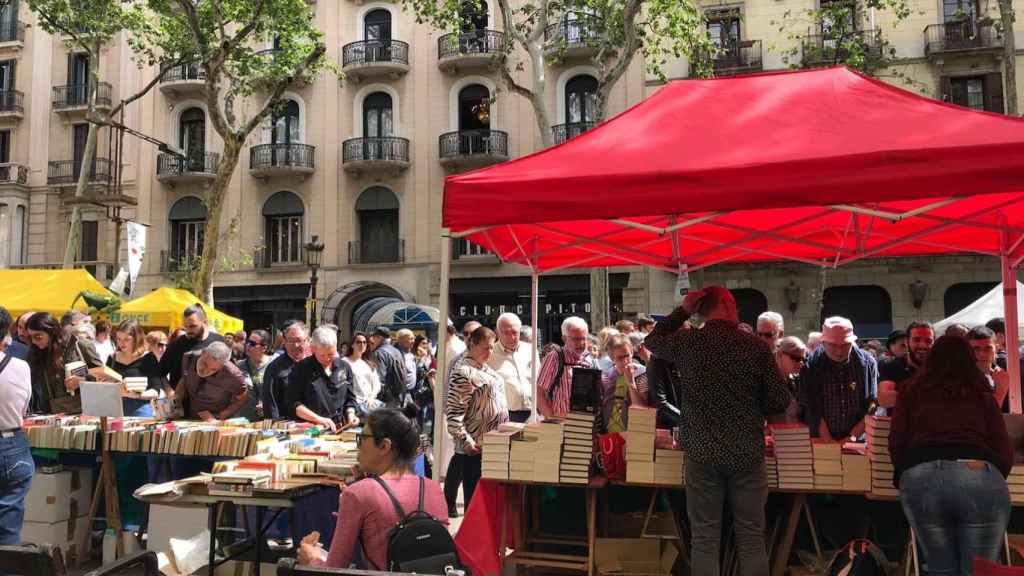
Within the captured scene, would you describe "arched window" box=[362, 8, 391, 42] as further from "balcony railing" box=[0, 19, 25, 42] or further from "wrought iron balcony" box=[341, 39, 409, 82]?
"balcony railing" box=[0, 19, 25, 42]

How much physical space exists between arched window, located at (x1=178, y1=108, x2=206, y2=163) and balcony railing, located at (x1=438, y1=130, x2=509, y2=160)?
841 centimetres

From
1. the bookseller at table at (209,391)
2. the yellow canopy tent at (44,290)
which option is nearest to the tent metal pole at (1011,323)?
the bookseller at table at (209,391)

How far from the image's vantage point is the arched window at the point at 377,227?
25594mm

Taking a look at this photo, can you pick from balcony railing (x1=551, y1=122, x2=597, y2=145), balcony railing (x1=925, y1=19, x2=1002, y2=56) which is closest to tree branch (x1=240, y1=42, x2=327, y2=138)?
balcony railing (x1=551, y1=122, x2=597, y2=145)

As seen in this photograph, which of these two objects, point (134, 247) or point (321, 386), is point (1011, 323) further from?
point (134, 247)

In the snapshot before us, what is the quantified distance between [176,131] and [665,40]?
53.8ft

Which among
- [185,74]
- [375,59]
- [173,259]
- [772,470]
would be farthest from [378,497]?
[185,74]

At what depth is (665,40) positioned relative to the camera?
960 inches

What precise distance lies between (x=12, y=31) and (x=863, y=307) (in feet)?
98.1

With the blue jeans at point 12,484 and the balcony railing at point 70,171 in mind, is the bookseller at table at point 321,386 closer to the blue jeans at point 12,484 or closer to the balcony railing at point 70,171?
the blue jeans at point 12,484

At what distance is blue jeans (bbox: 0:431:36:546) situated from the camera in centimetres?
458

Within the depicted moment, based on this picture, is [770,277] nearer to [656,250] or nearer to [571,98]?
[571,98]

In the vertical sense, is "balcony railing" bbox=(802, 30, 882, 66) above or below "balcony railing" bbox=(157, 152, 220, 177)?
above

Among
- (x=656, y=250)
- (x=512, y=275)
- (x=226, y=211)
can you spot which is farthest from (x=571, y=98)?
(x=656, y=250)
